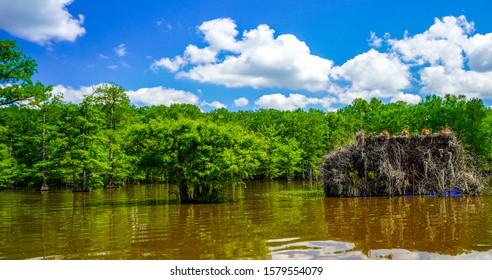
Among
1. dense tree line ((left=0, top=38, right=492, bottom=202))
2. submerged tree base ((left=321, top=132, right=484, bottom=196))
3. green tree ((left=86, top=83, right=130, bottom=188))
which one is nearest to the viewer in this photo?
dense tree line ((left=0, top=38, right=492, bottom=202))

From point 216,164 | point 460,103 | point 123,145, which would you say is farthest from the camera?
point 460,103

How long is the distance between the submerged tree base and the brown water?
6083 mm

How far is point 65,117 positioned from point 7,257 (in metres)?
34.9

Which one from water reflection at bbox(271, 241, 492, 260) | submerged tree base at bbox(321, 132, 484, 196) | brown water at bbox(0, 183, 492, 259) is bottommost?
water reflection at bbox(271, 241, 492, 260)

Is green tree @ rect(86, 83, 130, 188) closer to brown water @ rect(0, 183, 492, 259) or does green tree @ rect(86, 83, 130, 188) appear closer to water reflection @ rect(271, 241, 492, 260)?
brown water @ rect(0, 183, 492, 259)

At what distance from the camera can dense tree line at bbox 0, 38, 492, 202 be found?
2414 centimetres

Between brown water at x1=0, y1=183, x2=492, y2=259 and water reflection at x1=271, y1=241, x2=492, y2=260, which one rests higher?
brown water at x1=0, y1=183, x2=492, y2=259

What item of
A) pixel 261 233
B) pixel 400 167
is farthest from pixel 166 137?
pixel 400 167

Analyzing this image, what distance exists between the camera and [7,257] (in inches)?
428

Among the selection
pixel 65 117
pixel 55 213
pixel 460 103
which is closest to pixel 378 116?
pixel 460 103

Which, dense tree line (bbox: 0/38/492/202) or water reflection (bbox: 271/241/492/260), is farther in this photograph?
dense tree line (bbox: 0/38/492/202)

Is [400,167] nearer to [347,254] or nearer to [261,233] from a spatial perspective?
[261,233]

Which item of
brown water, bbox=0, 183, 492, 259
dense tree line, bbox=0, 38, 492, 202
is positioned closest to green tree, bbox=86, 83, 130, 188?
dense tree line, bbox=0, 38, 492, 202

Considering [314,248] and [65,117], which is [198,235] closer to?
[314,248]
